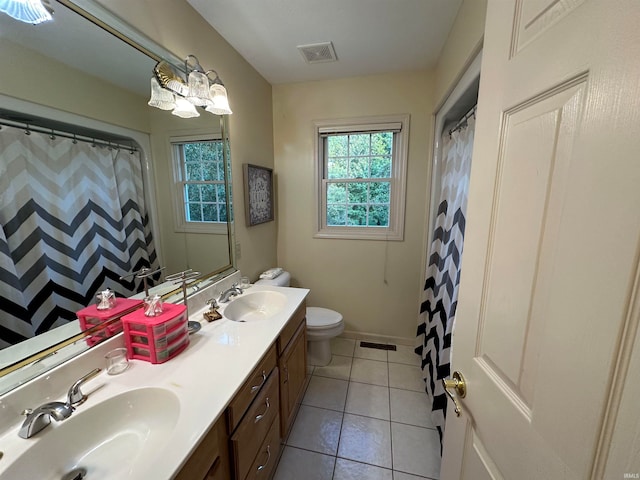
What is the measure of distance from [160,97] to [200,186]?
18.8 inches

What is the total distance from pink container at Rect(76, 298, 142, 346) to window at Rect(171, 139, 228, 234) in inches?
19.8

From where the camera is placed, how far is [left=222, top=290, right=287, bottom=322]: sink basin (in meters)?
1.61

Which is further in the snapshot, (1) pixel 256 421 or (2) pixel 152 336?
(1) pixel 256 421

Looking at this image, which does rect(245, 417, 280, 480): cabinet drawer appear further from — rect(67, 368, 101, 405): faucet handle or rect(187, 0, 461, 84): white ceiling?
rect(187, 0, 461, 84): white ceiling

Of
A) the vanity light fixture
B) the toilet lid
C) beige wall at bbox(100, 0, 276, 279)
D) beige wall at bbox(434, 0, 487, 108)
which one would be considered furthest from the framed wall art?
beige wall at bbox(434, 0, 487, 108)

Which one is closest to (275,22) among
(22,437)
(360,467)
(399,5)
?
(399,5)

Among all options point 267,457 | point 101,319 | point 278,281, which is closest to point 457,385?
point 267,457

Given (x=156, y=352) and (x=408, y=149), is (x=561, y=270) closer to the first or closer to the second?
(x=156, y=352)

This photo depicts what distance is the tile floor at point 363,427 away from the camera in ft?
4.56

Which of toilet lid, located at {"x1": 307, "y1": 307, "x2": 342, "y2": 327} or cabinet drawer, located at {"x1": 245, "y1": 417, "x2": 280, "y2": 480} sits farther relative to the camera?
toilet lid, located at {"x1": 307, "y1": 307, "x2": 342, "y2": 327}

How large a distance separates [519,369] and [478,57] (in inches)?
52.3

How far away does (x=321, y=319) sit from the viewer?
2.18 m

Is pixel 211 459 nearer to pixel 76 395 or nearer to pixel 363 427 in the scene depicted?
pixel 76 395

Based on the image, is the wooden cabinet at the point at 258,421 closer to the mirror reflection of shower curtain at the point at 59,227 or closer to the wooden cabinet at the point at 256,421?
the wooden cabinet at the point at 256,421
